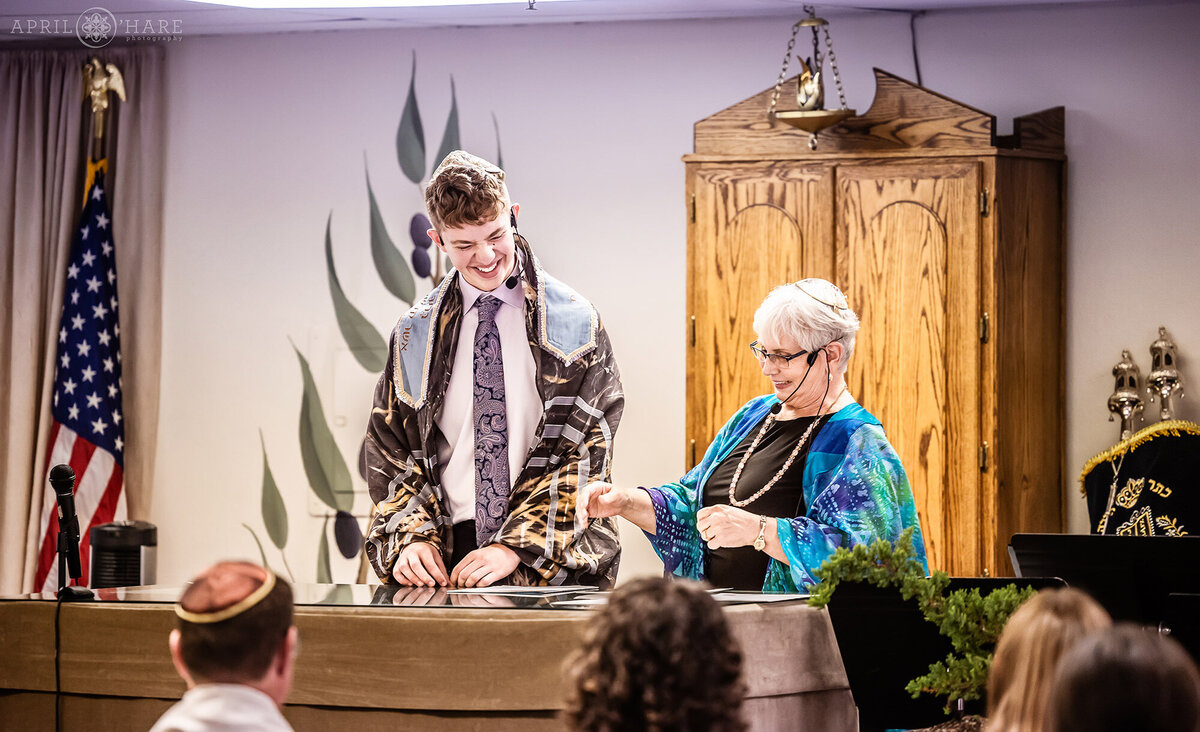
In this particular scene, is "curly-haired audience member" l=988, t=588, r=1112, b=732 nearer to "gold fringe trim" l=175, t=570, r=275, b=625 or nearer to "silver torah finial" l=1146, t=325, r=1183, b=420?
"gold fringe trim" l=175, t=570, r=275, b=625

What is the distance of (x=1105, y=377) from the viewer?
4.94 m

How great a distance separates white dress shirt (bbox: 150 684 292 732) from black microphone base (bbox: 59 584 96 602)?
39.3 inches

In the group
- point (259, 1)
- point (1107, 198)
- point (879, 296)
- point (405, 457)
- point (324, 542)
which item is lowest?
point (324, 542)

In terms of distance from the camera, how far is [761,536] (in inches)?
100

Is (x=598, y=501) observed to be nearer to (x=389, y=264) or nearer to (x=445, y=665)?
(x=445, y=665)

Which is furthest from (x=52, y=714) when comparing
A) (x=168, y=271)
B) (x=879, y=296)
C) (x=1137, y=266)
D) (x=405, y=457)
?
(x=1137, y=266)

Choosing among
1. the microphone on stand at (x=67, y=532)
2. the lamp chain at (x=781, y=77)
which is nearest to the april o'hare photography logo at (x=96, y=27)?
the lamp chain at (x=781, y=77)

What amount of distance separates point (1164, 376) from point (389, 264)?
9.96ft

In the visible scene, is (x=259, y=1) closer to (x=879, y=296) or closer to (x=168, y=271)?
(x=168, y=271)

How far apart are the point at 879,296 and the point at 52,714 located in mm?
3062

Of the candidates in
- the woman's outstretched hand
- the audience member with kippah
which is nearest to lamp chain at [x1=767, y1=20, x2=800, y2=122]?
the woman's outstretched hand

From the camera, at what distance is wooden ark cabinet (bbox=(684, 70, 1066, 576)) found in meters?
4.52

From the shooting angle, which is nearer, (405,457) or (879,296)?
(405,457)

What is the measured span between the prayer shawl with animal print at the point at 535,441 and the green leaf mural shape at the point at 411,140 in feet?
8.90
